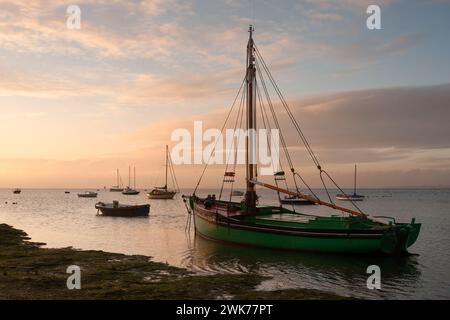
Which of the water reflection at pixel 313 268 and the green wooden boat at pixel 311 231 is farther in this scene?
the green wooden boat at pixel 311 231

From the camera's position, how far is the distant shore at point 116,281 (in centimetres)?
1745

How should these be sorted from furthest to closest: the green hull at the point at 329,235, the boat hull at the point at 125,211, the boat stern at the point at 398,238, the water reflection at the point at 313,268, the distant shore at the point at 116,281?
the boat hull at the point at 125,211 → the green hull at the point at 329,235 → the boat stern at the point at 398,238 → the water reflection at the point at 313,268 → the distant shore at the point at 116,281

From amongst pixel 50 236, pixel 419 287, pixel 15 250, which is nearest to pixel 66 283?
pixel 15 250

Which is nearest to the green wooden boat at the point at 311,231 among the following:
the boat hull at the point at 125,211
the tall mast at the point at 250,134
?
the tall mast at the point at 250,134

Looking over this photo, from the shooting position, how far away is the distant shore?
1745 cm

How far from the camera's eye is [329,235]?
29438 millimetres

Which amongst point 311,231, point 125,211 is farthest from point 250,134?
point 125,211

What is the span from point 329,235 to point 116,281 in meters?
15.7

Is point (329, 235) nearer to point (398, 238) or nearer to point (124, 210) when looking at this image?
point (398, 238)

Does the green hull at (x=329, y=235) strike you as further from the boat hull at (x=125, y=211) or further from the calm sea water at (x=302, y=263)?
the boat hull at (x=125, y=211)

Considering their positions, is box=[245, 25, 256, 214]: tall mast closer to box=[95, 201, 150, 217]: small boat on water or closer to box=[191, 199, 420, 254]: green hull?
box=[191, 199, 420, 254]: green hull

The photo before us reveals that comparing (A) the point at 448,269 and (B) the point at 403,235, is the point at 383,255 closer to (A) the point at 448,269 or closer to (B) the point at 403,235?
(B) the point at 403,235

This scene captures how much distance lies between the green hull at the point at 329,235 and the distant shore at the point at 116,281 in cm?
791

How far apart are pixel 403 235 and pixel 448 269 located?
349 centimetres
